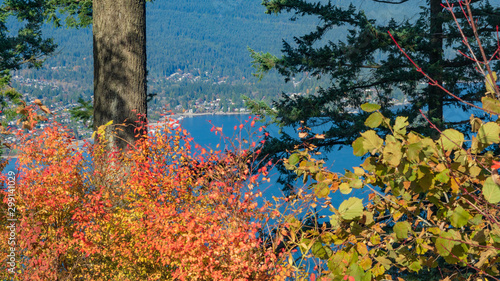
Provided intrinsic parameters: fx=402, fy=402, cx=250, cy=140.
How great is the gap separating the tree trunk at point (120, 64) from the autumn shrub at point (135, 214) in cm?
64

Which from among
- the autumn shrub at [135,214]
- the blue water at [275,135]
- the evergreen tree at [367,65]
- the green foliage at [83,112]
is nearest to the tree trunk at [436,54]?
the evergreen tree at [367,65]

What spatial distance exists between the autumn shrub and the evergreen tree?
457 cm

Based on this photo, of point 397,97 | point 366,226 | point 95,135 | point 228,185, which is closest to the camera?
point 366,226

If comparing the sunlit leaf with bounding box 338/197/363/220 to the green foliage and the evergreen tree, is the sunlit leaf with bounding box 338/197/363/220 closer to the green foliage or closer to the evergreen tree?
the evergreen tree

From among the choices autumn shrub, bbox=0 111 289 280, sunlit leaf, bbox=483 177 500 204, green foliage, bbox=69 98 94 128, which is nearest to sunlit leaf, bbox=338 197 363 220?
sunlit leaf, bbox=483 177 500 204

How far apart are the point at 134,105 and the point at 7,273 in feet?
7.06

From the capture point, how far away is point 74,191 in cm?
392

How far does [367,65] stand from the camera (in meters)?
8.76

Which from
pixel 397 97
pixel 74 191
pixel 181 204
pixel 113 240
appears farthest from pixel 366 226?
pixel 397 97

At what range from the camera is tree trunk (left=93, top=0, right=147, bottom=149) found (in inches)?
183

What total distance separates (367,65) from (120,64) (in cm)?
579

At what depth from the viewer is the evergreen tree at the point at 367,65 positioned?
25.4 ft

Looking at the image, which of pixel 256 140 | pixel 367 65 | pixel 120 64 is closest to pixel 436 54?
pixel 367 65

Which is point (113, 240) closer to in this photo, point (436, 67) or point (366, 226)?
point (366, 226)
